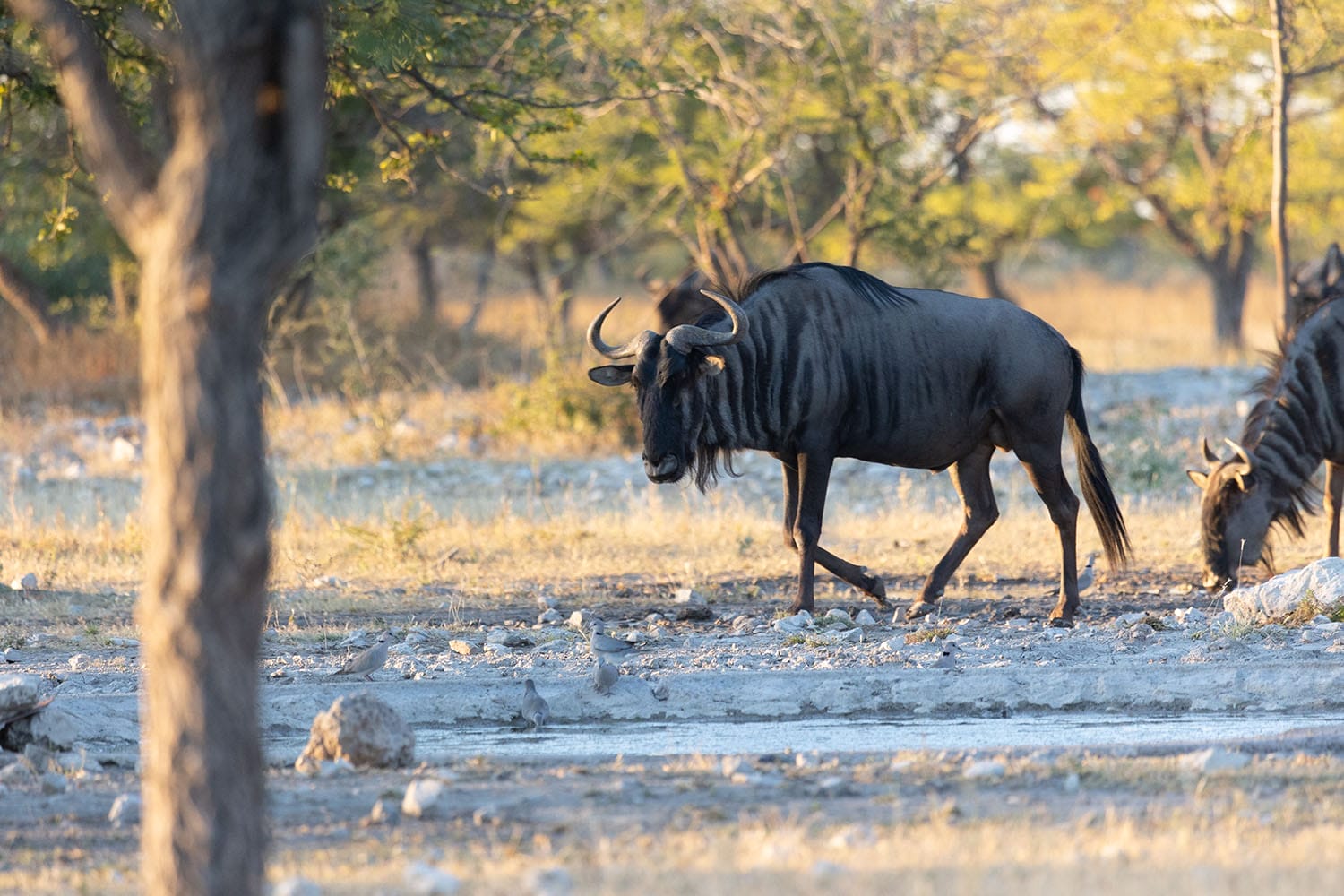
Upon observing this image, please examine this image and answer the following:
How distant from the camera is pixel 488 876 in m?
4.00

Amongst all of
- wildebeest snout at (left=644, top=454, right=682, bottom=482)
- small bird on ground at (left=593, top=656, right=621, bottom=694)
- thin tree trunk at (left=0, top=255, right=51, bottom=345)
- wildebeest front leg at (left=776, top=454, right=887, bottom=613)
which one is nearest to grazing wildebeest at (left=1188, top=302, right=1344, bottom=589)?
wildebeest front leg at (left=776, top=454, right=887, bottom=613)

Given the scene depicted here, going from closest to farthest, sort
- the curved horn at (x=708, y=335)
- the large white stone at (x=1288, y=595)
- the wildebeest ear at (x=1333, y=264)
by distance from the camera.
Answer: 1. the large white stone at (x=1288, y=595)
2. the curved horn at (x=708, y=335)
3. the wildebeest ear at (x=1333, y=264)

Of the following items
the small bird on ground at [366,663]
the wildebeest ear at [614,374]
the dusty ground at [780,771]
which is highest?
the wildebeest ear at [614,374]

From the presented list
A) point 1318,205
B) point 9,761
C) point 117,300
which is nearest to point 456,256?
point 117,300

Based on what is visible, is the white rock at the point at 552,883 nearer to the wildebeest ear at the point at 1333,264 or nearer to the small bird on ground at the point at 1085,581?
the small bird on ground at the point at 1085,581

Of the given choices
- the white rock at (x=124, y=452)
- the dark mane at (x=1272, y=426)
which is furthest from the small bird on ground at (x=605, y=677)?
the white rock at (x=124, y=452)

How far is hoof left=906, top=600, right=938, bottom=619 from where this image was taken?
8.48m

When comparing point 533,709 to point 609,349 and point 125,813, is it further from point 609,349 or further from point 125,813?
point 609,349

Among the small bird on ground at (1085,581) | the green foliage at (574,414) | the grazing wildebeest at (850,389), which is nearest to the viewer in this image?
the grazing wildebeest at (850,389)

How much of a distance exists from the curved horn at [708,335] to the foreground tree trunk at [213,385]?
4.66 metres

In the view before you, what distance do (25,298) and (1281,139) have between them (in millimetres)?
14386

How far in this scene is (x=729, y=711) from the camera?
6.72 metres

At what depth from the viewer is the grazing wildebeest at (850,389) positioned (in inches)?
326

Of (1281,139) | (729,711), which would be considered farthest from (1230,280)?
(729,711)
